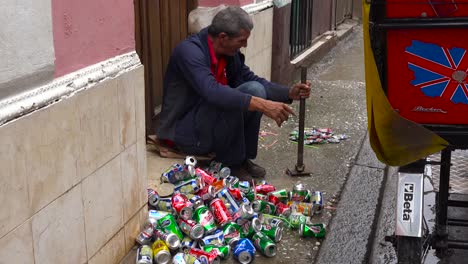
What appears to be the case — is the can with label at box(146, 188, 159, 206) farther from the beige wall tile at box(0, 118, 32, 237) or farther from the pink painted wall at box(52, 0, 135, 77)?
the beige wall tile at box(0, 118, 32, 237)

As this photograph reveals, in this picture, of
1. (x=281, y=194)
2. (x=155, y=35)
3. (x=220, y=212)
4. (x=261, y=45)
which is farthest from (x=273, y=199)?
(x=261, y=45)

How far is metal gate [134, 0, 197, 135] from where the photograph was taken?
4852 mm

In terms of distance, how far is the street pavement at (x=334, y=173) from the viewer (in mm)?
3859

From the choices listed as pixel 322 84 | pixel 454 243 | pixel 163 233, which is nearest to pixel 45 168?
pixel 163 233

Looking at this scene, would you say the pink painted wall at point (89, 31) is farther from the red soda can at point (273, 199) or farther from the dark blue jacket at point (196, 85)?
the red soda can at point (273, 199)

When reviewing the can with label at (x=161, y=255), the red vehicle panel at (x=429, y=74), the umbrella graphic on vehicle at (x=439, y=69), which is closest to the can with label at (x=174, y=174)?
the can with label at (x=161, y=255)

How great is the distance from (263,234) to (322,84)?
4.72m

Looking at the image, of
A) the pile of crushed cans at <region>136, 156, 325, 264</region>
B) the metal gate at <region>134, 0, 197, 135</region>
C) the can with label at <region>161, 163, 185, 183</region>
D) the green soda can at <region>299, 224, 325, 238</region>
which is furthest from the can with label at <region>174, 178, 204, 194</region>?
the metal gate at <region>134, 0, 197, 135</region>

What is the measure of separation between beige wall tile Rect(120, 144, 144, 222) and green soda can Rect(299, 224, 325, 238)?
101 centimetres

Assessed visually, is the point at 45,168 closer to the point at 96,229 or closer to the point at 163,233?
the point at 96,229

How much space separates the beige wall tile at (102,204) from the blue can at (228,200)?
783 mm

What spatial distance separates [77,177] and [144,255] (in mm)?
672

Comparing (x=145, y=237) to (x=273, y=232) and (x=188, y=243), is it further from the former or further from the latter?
(x=273, y=232)

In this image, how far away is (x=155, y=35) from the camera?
5.08m
